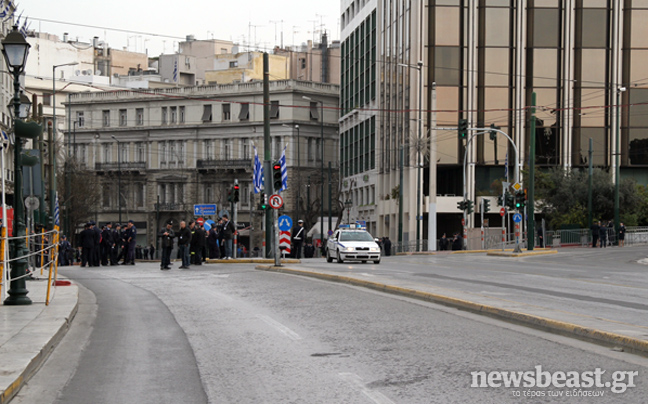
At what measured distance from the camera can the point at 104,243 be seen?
37.6 metres

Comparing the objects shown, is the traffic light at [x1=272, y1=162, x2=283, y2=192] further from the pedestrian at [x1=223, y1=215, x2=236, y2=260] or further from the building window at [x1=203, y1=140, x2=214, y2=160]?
the building window at [x1=203, y1=140, x2=214, y2=160]

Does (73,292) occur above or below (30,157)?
below

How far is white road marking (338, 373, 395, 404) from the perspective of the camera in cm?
770

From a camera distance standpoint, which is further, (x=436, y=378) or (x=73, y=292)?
(x=73, y=292)

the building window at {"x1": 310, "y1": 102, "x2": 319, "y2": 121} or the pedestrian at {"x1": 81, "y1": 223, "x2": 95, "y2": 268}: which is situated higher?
the building window at {"x1": 310, "y1": 102, "x2": 319, "y2": 121}

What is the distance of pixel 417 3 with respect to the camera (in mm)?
64875

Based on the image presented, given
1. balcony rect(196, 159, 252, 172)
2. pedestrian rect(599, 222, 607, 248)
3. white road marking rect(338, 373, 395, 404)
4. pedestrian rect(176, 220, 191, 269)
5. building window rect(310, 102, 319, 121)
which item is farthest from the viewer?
building window rect(310, 102, 319, 121)

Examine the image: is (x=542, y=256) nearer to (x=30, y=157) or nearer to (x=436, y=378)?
(x=30, y=157)

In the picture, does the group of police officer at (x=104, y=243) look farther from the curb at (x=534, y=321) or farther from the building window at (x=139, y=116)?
the building window at (x=139, y=116)

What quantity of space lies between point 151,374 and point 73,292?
33.4 ft

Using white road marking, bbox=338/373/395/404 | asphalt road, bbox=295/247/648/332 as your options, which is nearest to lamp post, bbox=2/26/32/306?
asphalt road, bbox=295/247/648/332

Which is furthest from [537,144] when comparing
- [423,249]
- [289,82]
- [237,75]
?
[237,75]

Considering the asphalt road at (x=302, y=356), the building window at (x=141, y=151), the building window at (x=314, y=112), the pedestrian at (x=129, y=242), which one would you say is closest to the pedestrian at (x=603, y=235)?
the pedestrian at (x=129, y=242)

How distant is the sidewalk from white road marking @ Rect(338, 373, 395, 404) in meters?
3.14
